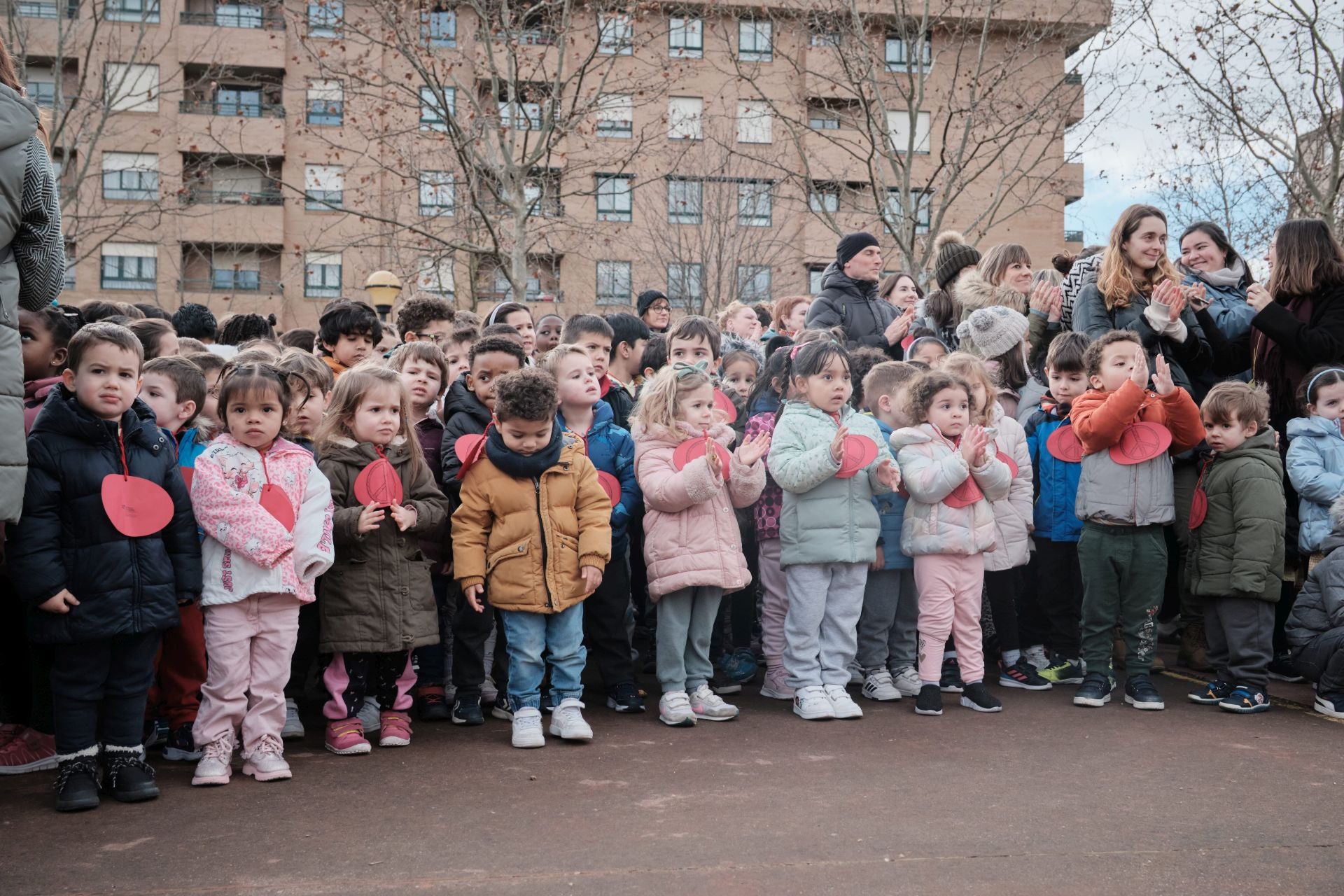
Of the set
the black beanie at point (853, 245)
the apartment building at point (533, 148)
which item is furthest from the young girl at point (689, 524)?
the apartment building at point (533, 148)

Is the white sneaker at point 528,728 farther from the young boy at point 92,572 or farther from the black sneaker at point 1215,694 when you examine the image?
the black sneaker at point 1215,694

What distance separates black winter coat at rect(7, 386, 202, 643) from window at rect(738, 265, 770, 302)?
2202 centimetres

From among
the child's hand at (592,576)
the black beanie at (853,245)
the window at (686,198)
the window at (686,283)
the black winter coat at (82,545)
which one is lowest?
the child's hand at (592,576)

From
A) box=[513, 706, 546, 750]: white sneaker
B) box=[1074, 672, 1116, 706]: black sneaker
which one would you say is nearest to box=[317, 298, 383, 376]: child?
box=[513, 706, 546, 750]: white sneaker

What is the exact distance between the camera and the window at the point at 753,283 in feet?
87.5

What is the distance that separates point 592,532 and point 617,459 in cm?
71

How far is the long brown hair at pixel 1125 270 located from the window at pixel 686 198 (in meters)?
18.8

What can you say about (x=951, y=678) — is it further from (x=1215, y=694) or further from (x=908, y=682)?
(x=1215, y=694)

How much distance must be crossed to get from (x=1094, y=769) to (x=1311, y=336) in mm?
3563

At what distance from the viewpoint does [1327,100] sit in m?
14.3

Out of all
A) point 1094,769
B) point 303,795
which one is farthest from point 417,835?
point 1094,769

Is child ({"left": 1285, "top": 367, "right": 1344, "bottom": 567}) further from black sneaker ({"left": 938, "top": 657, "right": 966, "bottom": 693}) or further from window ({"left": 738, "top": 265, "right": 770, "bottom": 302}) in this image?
window ({"left": 738, "top": 265, "right": 770, "bottom": 302})

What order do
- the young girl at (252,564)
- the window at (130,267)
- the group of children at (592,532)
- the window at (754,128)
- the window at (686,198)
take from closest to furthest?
1. the group of children at (592,532)
2. the young girl at (252,564)
3. the window at (686,198)
4. the window at (754,128)
5. the window at (130,267)

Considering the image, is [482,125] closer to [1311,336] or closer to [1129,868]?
[1311,336]
